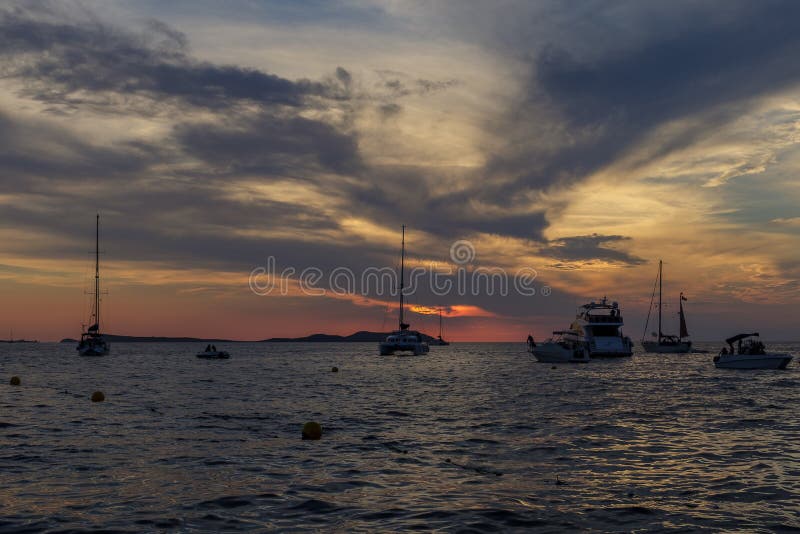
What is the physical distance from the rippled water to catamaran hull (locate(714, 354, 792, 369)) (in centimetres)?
4700

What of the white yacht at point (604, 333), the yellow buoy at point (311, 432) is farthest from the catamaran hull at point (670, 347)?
the yellow buoy at point (311, 432)

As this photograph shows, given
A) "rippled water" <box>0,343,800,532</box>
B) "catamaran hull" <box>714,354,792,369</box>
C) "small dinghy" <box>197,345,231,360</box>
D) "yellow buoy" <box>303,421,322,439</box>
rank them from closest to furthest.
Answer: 1. "rippled water" <box>0,343,800,532</box>
2. "yellow buoy" <box>303,421,322,439</box>
3. "catamaran hull" <box>714,354,792,369</box>
4. "small dinghy" <box>197,345,231,360</box>

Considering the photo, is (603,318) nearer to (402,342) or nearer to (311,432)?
(402,342)

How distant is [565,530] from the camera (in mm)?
12992

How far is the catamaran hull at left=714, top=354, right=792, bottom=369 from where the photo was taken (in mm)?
80312

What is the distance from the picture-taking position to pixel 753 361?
81250 mm

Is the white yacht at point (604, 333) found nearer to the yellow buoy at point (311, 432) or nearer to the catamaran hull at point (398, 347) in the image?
the catamaran hull at point (398, 347)

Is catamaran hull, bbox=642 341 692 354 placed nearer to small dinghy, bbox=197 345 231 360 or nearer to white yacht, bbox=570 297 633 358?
white yacht, bbox=570 297 633 358

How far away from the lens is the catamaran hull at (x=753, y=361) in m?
80.3

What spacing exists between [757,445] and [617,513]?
40.6 feet

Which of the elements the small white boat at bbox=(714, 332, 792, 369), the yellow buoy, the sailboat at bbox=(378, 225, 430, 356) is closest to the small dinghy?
the sailboat at bbox=(378, 225, 430, 356)

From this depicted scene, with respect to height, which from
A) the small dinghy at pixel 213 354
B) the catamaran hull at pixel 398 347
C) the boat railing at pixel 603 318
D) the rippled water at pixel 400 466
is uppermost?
the boat railing at pixel 603 318

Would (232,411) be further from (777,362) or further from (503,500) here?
(777,362)

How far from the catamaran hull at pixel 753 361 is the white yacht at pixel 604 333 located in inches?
1408
